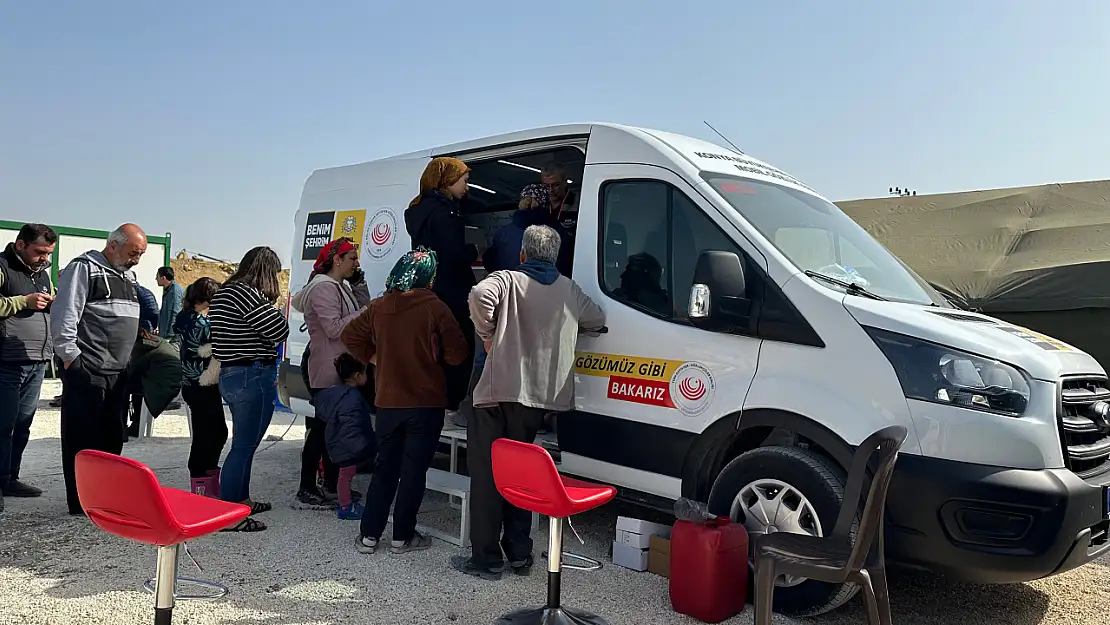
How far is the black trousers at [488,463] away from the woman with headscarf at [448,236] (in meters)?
0.65

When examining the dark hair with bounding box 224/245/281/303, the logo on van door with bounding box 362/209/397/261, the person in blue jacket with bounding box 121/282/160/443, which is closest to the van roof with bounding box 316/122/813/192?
the logo on van door with bounding box 362/209/397/261

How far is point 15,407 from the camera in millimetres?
5676

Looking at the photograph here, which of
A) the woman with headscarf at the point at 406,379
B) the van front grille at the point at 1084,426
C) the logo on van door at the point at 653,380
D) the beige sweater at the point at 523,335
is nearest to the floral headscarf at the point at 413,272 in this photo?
the woman with headscarf at the point at 406,379

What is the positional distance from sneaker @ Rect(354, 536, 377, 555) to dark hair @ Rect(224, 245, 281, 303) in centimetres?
159

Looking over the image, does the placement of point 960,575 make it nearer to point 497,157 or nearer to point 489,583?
point 489,583

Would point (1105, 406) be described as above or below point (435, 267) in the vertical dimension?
below

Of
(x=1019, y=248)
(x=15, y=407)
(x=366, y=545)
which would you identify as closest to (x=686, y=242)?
(x=366, y=545)

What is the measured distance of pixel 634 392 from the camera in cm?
449

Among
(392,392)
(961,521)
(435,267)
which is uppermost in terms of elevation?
(435,267)

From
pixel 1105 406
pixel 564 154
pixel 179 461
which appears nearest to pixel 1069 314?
pixel 1105 406

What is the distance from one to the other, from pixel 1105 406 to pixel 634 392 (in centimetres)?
220

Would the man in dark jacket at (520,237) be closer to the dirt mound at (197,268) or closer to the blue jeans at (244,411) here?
the blue jeans at (244,411)

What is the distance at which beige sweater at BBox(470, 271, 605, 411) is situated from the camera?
429 centimetres

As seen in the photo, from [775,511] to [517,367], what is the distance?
1.44m
